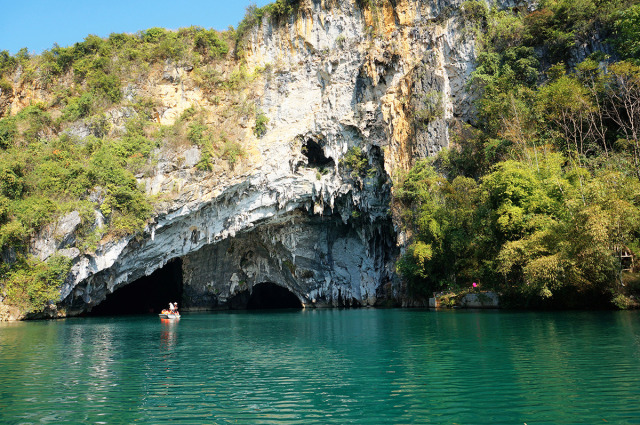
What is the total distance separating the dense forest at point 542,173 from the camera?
20.5 metres

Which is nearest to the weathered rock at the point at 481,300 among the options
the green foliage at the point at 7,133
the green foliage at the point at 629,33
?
the green foliage at the point at 629,33

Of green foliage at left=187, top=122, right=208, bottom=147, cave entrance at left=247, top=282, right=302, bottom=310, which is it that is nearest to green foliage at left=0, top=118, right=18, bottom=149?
green foliage at left=187, top=122, right=208, bottom=147

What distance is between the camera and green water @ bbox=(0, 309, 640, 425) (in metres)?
6.91

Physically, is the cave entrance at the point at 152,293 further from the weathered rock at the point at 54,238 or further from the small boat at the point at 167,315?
the small boat at the point at 167,315

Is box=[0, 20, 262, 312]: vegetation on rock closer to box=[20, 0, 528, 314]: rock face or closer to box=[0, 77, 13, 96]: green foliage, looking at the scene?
box=[0, 77, 13, 96]: green foliage

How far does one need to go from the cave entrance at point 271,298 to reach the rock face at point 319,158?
7543 mm

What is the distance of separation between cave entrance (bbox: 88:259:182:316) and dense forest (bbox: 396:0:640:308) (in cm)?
2474

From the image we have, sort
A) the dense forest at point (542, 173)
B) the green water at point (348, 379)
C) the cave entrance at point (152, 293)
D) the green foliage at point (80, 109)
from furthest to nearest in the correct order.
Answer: the cave entrance at point (152, 293) < the green foliage at point (80, 109) < the dense forest at point (542, 173) < the green water at point (348, 379)

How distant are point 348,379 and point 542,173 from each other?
2022 cm

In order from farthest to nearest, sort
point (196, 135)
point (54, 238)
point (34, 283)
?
point (196, 135)
point (54, 238)
point (34, 283)

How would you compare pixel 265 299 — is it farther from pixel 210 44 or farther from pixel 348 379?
pixel 348 379

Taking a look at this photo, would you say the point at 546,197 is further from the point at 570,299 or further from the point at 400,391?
the point at 400,391

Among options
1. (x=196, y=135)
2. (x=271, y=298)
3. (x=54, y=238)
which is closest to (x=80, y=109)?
(x=196, y=135)

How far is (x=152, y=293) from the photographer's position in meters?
49.8
